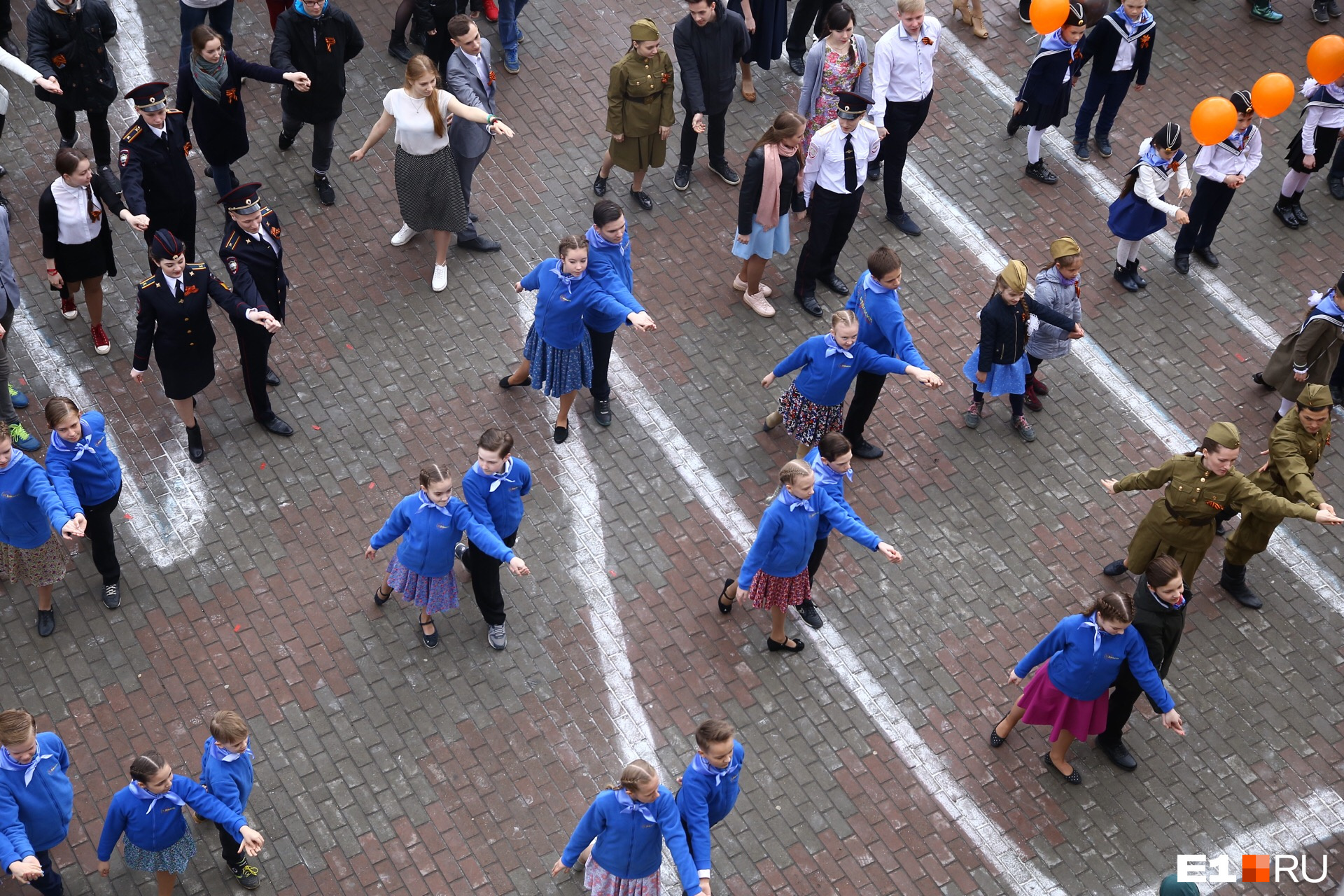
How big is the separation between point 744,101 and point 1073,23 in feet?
10.5

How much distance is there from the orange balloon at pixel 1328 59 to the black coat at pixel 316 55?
8573mm

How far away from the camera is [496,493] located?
9.41 metres

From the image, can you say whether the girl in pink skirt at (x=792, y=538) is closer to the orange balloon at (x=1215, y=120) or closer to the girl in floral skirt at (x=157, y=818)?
the girl in floral skirt at (x=157, y=818)

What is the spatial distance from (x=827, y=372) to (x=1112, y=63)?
5293mm

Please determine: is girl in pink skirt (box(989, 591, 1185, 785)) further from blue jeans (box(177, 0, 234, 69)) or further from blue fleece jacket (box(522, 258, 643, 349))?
blue jeans (box(177, 0, 234, 69))

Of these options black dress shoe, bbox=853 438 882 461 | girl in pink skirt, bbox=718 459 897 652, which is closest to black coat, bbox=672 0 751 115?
black dress shoe, bbox=853 438 882 461

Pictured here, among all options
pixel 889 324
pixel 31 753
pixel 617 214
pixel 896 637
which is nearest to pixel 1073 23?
pixel 889 324

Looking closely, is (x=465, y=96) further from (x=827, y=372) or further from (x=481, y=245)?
(x=827, y=372)

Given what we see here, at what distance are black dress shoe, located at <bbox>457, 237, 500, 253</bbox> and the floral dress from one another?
9.27 feet

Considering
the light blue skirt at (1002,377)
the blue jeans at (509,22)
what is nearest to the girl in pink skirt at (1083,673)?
the light blue skirt at (1002,377)

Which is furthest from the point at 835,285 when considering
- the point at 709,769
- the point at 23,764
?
the point at 23,764

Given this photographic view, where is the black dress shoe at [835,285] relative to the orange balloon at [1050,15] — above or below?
below

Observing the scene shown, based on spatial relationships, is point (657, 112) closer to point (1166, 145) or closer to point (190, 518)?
point (1166, 145)

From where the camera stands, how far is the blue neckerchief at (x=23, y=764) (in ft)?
25.9
